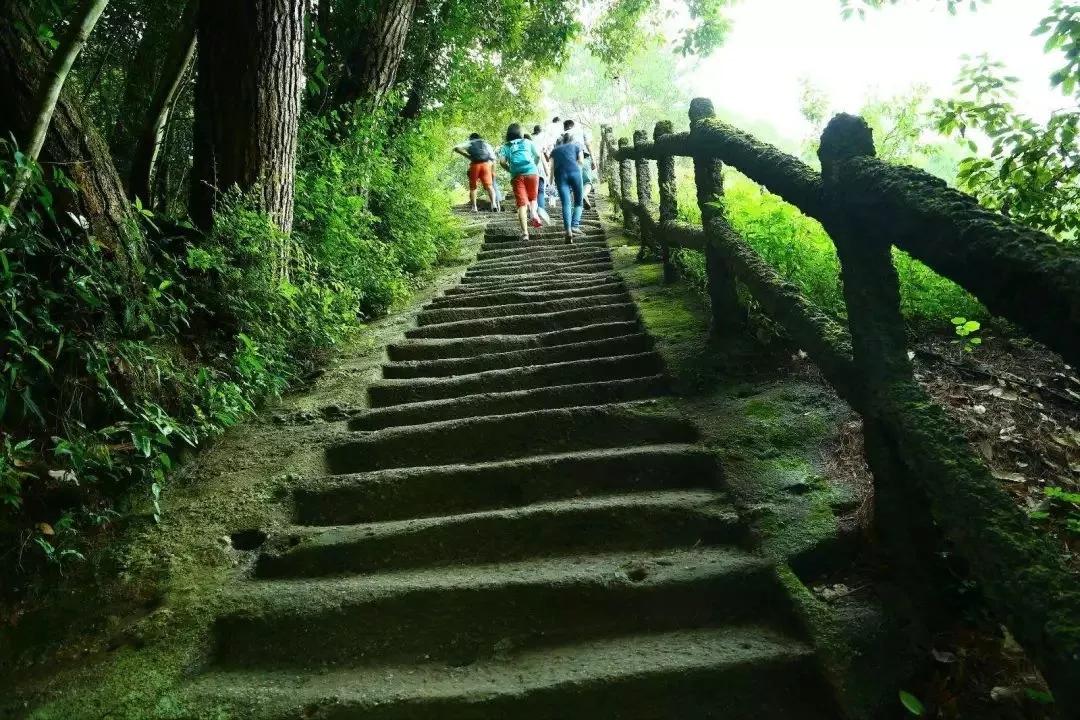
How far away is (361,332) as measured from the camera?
16.0 feet

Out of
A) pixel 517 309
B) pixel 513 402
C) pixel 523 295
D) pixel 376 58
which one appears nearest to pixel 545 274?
pixel 523 295

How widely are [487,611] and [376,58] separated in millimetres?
6024

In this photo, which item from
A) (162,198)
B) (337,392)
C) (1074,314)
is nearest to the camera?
(1074,314)

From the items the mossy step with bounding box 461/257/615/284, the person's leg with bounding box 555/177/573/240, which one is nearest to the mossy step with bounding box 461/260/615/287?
the mossy step with bounding box 461/257/615/284

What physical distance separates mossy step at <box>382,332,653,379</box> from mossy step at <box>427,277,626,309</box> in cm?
113

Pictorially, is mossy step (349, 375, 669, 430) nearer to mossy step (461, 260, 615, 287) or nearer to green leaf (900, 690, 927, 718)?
green leaf (900, 690, 927, 718)

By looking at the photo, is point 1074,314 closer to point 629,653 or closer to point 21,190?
point 629,653

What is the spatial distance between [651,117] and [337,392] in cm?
3667

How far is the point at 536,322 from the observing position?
15.8 feet

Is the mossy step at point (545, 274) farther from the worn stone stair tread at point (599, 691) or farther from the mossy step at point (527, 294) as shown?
the worn stone stair tread at point (599, 691)

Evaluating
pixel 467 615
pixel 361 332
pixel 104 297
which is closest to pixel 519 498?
pixel 467 615

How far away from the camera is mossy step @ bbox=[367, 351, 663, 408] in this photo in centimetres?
379

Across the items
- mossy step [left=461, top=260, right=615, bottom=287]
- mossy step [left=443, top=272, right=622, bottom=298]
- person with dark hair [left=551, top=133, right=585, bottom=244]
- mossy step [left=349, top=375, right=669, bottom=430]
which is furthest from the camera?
person with dark hair [left=551, top=133, right=585, bottom=244]

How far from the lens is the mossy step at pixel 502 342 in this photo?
4.39 m
